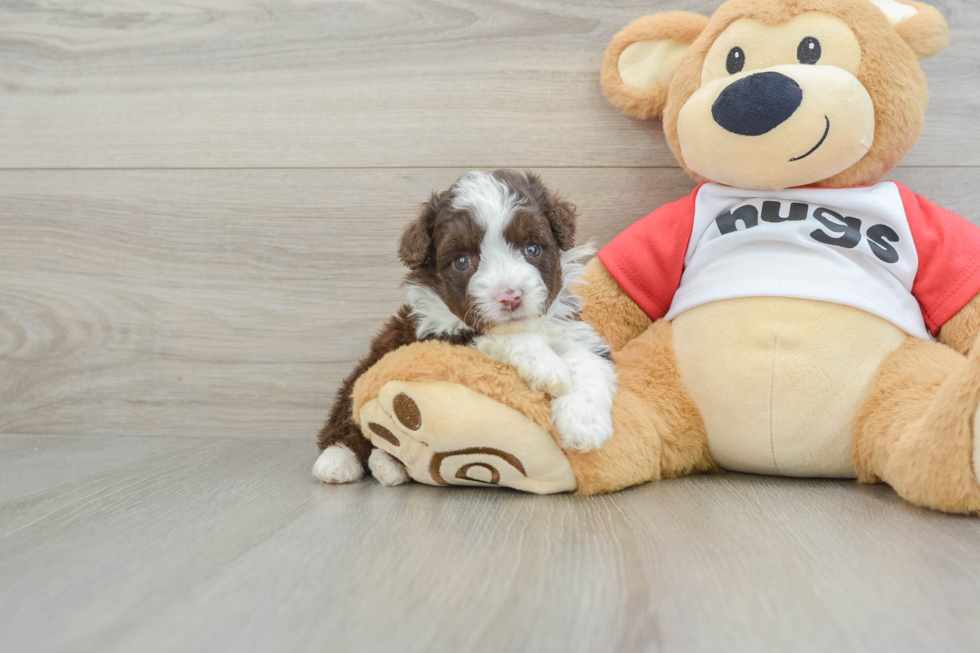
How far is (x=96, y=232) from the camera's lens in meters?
1.73

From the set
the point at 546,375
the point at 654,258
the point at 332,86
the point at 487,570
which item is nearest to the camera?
the point at 487,570

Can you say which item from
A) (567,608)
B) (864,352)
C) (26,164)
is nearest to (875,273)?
(864,352)

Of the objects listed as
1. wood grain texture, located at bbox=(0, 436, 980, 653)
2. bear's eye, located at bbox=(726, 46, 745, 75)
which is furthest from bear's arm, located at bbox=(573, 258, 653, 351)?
bear's eye, located at bbox=(726, 46, 745, 75)

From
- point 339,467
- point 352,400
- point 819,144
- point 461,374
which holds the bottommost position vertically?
point 339,467

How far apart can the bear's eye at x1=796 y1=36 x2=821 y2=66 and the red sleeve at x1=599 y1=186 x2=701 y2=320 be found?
0.28 meters

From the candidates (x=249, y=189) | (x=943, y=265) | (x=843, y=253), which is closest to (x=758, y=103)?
(x=843, y=253)

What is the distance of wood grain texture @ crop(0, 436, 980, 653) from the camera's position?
0.63 metres

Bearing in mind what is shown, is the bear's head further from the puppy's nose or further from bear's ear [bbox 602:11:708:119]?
the puppy's nose

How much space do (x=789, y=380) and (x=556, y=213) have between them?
0.46 metres

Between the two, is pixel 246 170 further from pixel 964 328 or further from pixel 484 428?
pixel 964 328

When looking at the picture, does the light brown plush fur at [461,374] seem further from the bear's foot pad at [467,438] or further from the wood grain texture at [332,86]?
the wood grain texture at [332,86]

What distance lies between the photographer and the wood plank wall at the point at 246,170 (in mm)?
1598

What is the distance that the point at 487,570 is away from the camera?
0.78m

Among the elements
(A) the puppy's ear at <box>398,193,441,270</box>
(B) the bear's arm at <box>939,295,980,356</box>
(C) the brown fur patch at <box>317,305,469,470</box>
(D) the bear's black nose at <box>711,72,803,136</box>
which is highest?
(D) the bear's black nose at <box>711,72,803,136</box>
